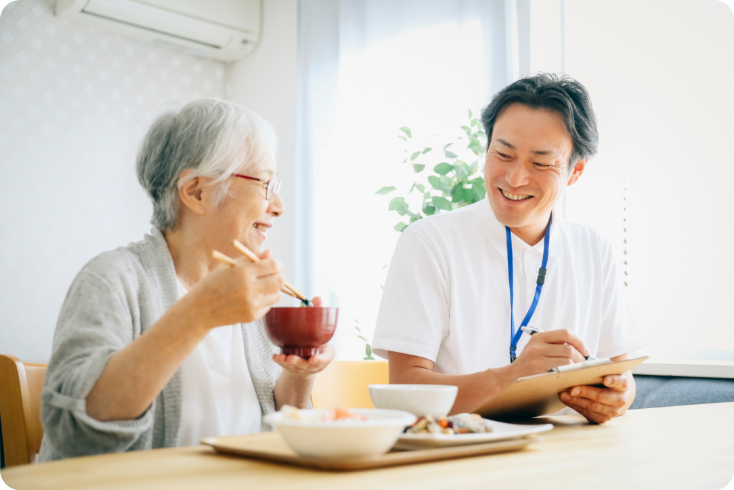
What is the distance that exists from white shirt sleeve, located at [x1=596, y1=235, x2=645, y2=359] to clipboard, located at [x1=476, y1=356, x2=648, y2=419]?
54 centimetres

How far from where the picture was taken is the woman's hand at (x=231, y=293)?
37.9 inches

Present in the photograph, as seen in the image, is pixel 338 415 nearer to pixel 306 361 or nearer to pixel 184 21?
pixel 306 361

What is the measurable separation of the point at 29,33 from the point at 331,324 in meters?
3.51

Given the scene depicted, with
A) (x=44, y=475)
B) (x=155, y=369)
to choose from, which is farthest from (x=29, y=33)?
(x=44, y=475)

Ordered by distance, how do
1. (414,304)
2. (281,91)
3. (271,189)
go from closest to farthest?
(271,189) → (414,304) → (281,91)

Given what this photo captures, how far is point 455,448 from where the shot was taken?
845 millimetres

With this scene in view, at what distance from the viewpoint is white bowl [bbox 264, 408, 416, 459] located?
70 centimetres

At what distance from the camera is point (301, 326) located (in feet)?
3.61

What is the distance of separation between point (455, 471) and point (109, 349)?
23.9 inches

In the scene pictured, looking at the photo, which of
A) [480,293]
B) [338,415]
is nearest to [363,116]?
[480,293]

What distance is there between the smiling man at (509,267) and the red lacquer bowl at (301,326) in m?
0.47

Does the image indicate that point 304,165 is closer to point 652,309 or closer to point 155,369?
point 652,309

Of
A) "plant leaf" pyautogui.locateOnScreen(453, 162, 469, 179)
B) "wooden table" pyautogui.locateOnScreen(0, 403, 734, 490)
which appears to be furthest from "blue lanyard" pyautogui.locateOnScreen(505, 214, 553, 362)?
"plant leaf" pyautogui.locateOnScreen(453, 162, 469, 179)

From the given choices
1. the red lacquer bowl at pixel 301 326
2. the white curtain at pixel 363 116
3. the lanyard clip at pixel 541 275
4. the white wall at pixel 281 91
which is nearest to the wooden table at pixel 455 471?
the red lacquer bowl at pixel 301 326
